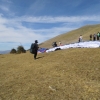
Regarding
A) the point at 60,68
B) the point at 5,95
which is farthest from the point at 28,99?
the point at 60,68

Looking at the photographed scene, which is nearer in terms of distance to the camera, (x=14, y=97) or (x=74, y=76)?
(x=14, y=97)

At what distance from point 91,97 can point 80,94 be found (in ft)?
2.17

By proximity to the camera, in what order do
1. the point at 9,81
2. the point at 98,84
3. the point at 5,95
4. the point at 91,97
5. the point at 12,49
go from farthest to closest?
the point at 12,49, the point at 9,81, the point at 98,84, the point at 5,95, the point at 91,97

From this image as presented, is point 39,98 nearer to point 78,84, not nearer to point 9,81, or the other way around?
point 78,84

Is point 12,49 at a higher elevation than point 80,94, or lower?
higher

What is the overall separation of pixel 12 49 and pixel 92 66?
39885 mm

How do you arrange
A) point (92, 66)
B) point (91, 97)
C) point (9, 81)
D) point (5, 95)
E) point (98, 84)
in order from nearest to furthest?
point (91, 97) → point (5, 95) → point (98, 84) → point (9, 81) → point (92, 66)

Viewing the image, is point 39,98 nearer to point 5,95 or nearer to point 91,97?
point 5,95

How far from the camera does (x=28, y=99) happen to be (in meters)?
9.70

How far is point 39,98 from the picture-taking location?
32.2 feet

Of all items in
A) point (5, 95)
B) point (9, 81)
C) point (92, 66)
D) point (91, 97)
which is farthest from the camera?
point (92, 66)

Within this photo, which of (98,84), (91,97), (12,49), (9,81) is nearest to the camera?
(91,97)

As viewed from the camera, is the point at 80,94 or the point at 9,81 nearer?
the point at 80,94

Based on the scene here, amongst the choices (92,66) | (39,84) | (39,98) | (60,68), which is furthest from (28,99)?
(92,66)
